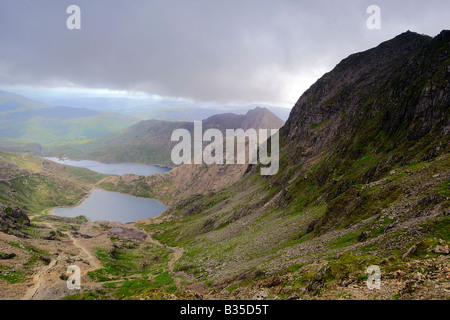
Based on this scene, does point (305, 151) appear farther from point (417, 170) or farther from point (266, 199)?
point (417, 170)

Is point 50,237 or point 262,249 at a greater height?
point 262,249

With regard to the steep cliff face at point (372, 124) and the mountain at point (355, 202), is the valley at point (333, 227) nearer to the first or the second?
the mountain at point (355, 202)

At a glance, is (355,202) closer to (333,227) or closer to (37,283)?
(333,227)

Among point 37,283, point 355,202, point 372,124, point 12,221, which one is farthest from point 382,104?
point 12,221

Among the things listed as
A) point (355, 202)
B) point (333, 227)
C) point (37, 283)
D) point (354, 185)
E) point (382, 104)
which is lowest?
point (37, 283)

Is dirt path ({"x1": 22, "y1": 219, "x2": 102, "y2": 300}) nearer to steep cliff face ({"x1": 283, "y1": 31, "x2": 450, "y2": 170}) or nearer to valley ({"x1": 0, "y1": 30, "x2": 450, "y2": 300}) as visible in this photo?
valley ({"x1": 0, "y1": 30, "x2": 450, "y2": 300})

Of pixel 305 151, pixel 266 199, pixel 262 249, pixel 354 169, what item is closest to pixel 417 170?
pixel 354 169

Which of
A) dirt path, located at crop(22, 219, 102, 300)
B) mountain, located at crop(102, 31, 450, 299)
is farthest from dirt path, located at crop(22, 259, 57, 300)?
mountain, located at crop(102, 31, 450, 299)

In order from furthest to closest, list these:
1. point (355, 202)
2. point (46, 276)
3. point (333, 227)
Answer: point (46, 276), point (355, 202), point (333, 227)
